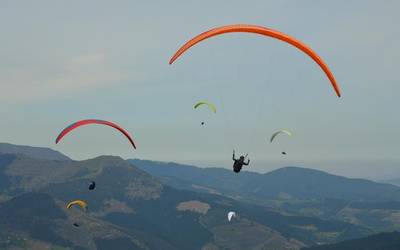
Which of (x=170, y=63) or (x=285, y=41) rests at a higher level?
(x=285, y=41)

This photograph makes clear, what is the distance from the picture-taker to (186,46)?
31.2 meters

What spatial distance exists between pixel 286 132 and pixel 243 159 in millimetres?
22696

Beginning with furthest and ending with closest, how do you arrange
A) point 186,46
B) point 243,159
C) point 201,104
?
point 201,104 < point 243,159 < point 186,46

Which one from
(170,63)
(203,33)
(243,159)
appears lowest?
(243,159)

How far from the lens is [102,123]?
1779 inches

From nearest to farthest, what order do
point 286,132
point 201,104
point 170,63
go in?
1. point 170,63
2. point 201,104
3. point 286,132

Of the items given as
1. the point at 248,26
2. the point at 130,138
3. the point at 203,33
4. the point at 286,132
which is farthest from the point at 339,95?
the point at 286,132

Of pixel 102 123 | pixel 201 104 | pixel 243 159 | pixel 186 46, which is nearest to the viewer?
pixel 186 46

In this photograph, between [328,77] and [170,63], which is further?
[328,77]

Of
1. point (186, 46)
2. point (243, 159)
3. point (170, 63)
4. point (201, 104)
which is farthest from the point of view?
point (201, 104)

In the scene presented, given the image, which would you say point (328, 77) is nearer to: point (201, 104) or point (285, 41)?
point (285, 41)

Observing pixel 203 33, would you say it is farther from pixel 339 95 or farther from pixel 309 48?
→ pixel 339 95

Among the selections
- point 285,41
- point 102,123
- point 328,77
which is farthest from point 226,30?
point 102,123

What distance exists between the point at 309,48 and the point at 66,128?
83.3ft
